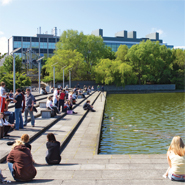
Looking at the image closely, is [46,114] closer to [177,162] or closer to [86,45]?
[177,162]

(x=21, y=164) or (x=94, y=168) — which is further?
(x=94, y=168)

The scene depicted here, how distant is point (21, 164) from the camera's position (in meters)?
5.90

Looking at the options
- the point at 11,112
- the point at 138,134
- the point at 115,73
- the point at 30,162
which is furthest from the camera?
the point at 115,73

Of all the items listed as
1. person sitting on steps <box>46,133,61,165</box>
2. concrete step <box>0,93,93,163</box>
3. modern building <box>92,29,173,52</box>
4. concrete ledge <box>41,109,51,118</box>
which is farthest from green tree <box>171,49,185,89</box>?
person sitting on steps <box>46,133,61,165</box>

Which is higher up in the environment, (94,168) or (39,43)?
(39,43)

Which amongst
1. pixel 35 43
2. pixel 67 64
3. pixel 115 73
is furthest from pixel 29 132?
pixel 35 43

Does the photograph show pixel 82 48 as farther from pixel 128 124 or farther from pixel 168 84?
pixel 128 124

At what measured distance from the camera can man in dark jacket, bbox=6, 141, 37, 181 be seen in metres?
→ 5.79

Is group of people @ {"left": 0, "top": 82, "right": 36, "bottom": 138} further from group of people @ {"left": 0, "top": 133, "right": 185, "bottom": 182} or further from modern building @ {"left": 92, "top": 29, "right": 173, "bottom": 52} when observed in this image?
modern building @ {"left": 92, "top": 29, "right": 173, "bottom": 52}

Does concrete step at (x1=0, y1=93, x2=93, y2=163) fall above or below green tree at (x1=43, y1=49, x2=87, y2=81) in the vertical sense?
below

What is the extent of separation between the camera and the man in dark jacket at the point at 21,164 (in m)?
5.79

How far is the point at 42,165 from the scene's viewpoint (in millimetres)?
7352

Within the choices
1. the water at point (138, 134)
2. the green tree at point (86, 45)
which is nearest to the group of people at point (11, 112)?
the water at point (138, 134)

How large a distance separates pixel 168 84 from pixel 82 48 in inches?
1025
